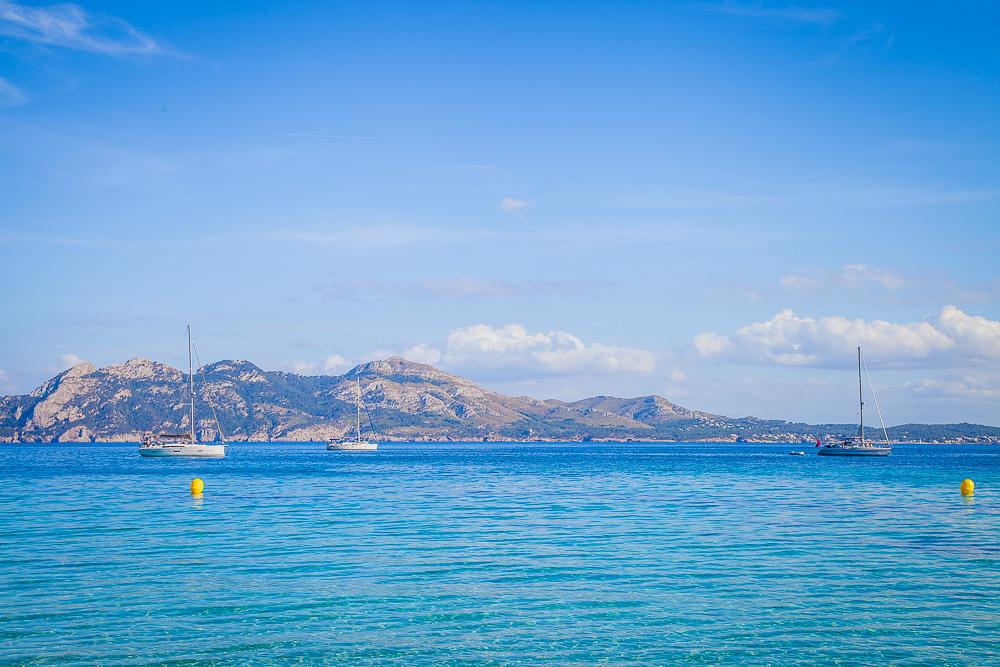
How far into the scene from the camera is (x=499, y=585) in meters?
34.5

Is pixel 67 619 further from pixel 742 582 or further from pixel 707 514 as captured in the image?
pixel 707 514

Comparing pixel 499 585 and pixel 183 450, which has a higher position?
pixel 499 585

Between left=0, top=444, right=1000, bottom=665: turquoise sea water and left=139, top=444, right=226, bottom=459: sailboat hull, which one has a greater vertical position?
left=0, top=444, right=1000, bottom=665: turquoise sea water

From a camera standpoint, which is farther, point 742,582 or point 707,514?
point 707,514

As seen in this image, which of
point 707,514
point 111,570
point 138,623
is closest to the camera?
point 138,623

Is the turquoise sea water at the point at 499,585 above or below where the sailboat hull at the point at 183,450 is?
above

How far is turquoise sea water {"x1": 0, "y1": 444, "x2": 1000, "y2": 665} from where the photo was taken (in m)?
25.8

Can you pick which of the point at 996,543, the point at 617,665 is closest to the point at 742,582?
the point at 617,665

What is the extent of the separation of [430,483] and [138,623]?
77874mm

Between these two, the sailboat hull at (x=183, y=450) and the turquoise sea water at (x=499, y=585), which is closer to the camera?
the turquoise sea water at (x=499, y=585)

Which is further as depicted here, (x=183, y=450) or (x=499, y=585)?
(x=183, y=450)

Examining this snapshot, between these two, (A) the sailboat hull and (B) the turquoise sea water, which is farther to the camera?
(A) the sailboat hull

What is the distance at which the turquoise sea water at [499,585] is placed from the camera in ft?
84.7

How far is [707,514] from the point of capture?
205 ft
